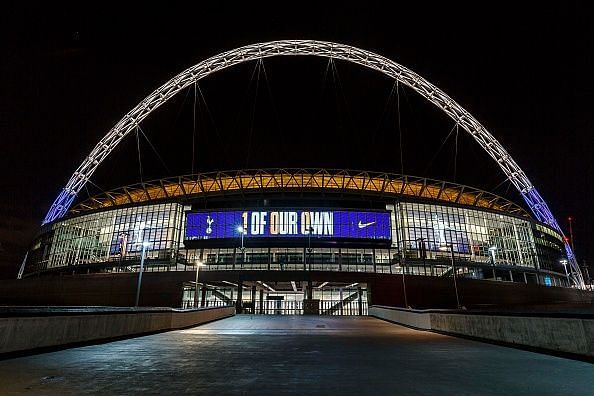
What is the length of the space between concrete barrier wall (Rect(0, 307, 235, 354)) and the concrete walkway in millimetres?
644

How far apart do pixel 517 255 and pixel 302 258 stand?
4057cm

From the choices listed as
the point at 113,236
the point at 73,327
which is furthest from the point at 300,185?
the point at 73,327

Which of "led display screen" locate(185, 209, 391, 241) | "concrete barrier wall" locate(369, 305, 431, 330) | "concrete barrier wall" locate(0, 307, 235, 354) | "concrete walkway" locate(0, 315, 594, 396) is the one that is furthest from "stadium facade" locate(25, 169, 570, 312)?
"concrete walkway" locate(0, 315, 594, 396)

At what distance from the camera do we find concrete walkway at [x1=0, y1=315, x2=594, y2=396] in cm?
588

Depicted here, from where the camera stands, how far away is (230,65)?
56.7 meters

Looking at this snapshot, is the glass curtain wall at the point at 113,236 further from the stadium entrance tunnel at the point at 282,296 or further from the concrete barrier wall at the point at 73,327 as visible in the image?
the concrete barrier wall at the point at 73,327

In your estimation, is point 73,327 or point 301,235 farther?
point 301,235

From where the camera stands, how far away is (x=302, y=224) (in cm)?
5834

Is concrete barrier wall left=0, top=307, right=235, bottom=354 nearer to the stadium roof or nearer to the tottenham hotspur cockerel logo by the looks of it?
the tottenham hotspur cockerel logo

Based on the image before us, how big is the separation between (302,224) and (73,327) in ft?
156

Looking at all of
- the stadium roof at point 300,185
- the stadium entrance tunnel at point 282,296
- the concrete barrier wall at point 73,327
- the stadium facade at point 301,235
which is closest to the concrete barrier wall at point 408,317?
the concrete barrier wall at point 73,327

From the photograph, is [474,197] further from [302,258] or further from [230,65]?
[230,65]

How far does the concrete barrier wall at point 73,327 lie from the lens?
29.7 feet

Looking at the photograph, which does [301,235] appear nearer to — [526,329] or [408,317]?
[408,317]
